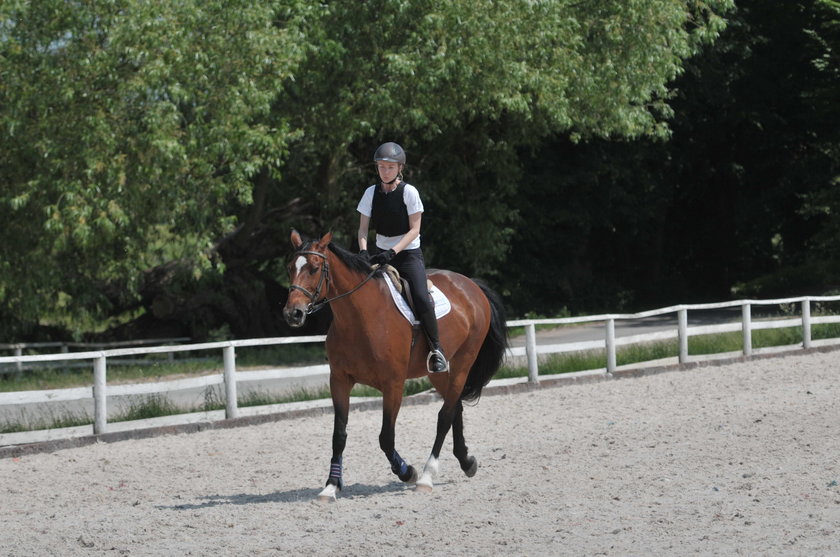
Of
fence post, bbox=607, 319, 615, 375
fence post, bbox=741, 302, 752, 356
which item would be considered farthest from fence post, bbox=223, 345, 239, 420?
fence post, bbox=741, 302, 752, 356

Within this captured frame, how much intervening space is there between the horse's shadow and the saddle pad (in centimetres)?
143

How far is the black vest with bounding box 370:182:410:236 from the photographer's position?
9648 mm

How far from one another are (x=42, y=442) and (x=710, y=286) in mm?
37039

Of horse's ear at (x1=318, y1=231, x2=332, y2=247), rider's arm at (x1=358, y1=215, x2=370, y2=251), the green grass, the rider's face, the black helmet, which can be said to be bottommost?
the green grass

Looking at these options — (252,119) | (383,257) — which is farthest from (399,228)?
(252,119)

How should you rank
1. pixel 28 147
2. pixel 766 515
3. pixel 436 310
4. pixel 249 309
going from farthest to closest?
pixel 249 309 → pixel 28 147 → pixel 436 310 → pixel 766 515

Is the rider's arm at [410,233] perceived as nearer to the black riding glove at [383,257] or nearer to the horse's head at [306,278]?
the black riding glove at [383,257]

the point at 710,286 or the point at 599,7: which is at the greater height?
the point at 599,7

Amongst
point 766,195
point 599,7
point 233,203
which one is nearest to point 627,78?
point 599,7

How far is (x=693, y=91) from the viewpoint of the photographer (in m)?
38.5

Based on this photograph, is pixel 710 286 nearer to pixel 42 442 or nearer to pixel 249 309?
pixel 249 309

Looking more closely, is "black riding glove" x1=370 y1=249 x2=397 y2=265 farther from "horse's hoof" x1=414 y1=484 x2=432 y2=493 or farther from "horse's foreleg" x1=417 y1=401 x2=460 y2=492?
"horse's hoof" x1=414 y1=484 x2=432 y2=493

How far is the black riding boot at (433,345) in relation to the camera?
32.2 ft

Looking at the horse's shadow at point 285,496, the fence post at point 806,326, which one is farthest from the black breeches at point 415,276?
the fence post at point 806,326
